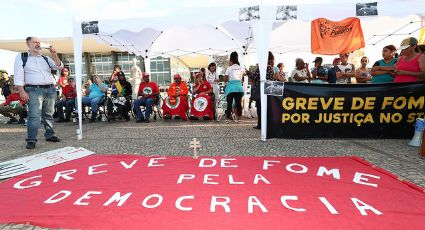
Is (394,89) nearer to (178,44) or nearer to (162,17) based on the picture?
(162,17)

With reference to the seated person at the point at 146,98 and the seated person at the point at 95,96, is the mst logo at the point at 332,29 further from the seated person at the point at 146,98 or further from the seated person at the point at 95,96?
the seated person at the point at 95,96

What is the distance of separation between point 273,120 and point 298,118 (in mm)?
465

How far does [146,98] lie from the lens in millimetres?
8805

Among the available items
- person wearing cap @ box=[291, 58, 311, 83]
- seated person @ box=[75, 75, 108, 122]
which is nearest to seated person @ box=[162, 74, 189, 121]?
seated person @ box=[75, 75, 108, 122]

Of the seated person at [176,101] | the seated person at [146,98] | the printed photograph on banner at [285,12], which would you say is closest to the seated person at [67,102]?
the seated person at [146,98]

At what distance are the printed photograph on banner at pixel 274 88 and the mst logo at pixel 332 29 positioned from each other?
2.34 meters

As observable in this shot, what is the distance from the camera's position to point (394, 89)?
5391mm

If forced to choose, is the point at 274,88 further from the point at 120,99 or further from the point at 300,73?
the point at 120,99

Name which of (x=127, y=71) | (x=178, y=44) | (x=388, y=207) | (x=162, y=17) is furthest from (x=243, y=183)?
(x=127, y=71)

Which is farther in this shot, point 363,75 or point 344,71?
point 363,75

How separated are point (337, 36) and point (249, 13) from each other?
2.70 metres

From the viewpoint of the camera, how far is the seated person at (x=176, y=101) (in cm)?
868

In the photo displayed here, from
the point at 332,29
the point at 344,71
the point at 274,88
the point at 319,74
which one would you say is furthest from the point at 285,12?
the point at 344,71

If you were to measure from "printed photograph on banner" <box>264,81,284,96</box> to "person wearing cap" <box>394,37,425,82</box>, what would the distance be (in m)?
2.08
